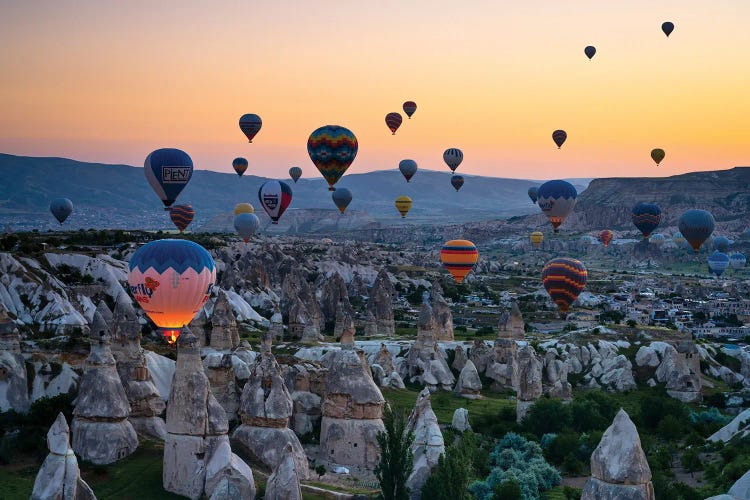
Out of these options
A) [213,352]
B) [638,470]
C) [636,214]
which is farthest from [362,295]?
[638,470]

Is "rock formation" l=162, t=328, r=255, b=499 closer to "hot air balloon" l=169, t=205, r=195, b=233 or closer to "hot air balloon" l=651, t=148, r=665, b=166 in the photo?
"hot air balloon" l=169, t=205, r=195, b=233

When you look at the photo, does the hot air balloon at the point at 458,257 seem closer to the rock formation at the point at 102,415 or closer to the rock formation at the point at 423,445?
the rock formation at the point at 423,445

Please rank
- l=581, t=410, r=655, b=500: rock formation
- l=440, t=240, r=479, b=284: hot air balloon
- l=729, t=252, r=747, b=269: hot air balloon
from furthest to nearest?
l=729, t=252, r=747, b=269: hot air balloon, l=440, t=240, r=479, b=284: hot air balloon, l=581, t=410, r=655, b=500: rock formation

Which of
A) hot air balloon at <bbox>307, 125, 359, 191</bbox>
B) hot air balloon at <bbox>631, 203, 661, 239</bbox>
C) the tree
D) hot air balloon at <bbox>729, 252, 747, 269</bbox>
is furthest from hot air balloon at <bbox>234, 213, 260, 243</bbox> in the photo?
the tree

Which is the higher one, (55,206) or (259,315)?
(55,206)

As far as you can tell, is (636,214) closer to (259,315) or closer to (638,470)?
(259,315)

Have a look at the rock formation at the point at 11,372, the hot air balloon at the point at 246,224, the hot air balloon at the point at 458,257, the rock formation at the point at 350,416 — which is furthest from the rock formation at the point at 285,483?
the hot air balloon at the point at 246,224

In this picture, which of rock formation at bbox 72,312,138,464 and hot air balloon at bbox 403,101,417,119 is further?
hot air balloon at bbox 403,101,417,119

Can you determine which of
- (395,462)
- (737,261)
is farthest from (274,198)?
(737,261)

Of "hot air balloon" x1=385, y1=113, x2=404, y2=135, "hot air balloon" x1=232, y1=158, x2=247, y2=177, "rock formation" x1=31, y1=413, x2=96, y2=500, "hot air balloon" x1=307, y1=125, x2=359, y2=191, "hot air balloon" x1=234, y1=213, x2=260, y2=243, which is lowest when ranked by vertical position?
"rock formation" x1=31, y1=413, x2=96, y2=500
